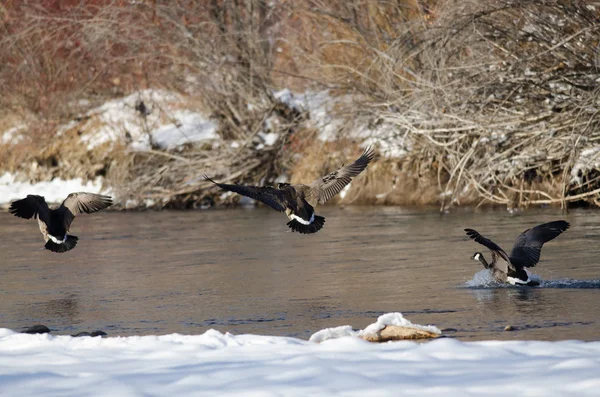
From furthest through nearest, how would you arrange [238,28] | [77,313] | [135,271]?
[238,28], [135,271], [77,313]

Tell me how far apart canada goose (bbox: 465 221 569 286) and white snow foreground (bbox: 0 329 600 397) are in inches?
125

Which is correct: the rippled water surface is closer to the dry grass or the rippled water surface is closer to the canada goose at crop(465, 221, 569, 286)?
the canada goose at crop(465, 221, 569, 286)

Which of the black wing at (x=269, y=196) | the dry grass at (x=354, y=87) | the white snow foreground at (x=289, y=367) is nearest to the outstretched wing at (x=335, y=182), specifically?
the black wing at (x=269, y=196)

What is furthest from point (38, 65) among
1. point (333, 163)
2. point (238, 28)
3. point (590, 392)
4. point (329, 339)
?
point (590, 392)

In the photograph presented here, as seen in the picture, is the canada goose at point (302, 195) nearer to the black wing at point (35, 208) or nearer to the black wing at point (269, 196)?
the black wing at point (269, 196)

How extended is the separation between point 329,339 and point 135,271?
5631mm

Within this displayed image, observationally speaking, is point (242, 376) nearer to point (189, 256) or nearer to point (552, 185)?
point (189, 256)

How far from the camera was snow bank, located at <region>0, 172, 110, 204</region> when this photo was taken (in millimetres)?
24828

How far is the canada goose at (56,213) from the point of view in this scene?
37.7ft

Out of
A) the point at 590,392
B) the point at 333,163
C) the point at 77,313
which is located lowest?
the point at 590,392

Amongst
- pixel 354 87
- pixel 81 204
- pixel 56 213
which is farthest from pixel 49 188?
pixel 56 213

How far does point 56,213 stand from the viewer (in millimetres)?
11852

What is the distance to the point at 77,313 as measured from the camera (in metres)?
9.60

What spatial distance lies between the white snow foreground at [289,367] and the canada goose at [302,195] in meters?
3.50
